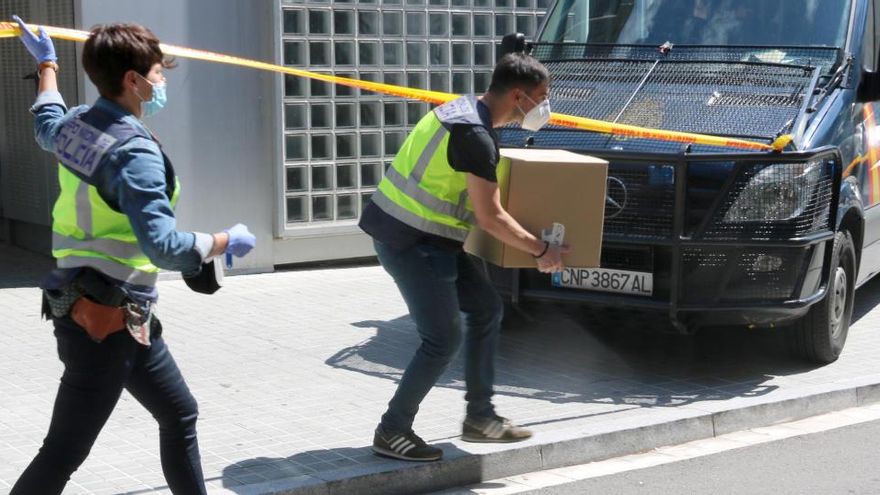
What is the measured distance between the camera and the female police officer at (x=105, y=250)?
3916mm

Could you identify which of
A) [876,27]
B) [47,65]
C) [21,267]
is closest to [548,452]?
[47,65]

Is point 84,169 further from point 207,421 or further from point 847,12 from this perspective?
point 847,12

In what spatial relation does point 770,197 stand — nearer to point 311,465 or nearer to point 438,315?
point 438,315

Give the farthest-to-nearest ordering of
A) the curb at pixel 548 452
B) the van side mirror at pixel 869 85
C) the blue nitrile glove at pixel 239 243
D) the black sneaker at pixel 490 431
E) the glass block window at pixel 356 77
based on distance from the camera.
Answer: the glass block window at pixel 356 77 → the van side mirror at pixel 869 85 → the black sneaker at pixel 490 431 → the curb at pixel 548 452 → the blue nitrile glove at pixel 239 243

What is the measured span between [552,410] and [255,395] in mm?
1486

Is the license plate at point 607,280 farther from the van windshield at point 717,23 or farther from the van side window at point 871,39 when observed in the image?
the van side window at point 871,39

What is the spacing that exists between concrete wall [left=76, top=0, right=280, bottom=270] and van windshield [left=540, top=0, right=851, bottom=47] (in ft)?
9.08

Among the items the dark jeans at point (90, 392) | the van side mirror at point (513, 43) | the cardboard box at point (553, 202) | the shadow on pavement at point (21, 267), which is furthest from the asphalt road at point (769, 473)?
the shadow on pavement at point (21, 267)

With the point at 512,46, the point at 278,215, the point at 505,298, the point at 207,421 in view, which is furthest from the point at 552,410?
the point at 278,215

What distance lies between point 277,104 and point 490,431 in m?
5.16

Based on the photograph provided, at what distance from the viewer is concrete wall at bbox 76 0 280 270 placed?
9.84 metres

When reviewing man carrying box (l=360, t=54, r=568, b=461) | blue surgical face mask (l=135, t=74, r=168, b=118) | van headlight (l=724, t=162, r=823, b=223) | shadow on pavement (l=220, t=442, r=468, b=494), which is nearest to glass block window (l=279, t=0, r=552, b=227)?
van headlight (l=724, t=162, r=823, b=223)

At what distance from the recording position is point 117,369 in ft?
13.2

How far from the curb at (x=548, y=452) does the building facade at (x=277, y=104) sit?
15.8ft
